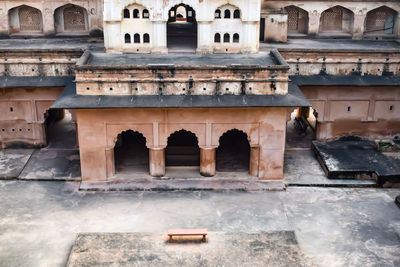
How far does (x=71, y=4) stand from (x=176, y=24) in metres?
5.79

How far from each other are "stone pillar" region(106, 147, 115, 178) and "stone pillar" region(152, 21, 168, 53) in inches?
183

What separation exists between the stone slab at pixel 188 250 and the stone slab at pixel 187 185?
3979 mm

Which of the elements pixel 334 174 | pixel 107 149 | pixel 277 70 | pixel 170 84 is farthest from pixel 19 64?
pixel 334 174

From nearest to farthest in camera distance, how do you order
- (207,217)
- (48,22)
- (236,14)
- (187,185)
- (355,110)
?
(207,217) < (187,185) < (236,14) < (355,110) < (48,22)

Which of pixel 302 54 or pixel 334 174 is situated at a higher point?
pixel 302 54

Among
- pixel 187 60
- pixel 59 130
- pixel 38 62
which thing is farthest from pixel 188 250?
pixel 59 130

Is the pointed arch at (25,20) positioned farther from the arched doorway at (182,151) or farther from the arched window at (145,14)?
the arched doorway at (182,151)

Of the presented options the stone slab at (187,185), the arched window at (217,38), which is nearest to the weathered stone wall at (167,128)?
the stone slab at (187,185)

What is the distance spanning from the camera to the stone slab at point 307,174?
19.3 metres

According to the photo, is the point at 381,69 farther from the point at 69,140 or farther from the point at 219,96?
the point at 69,140

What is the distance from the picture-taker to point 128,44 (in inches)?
823

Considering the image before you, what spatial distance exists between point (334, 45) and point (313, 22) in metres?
2.12

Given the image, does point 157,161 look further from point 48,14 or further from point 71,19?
point 48,14

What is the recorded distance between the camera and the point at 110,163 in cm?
1909
